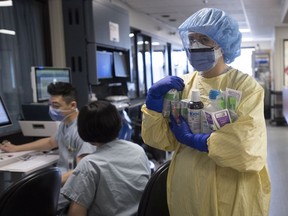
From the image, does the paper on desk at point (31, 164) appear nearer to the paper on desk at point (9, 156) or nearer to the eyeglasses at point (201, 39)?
the paper on desk at point (9, 156)

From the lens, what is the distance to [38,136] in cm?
288

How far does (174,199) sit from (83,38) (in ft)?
8.99

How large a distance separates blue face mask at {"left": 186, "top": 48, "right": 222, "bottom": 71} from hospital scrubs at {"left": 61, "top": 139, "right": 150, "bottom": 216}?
0.60 metres

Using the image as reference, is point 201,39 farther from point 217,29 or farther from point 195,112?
point 195,112

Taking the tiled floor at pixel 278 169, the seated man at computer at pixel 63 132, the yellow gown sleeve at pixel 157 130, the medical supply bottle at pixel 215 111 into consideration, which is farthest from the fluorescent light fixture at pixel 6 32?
the tiled floor at pixel 278 169

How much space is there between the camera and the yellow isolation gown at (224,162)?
1.12 metres

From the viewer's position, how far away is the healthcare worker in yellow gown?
3.70ft

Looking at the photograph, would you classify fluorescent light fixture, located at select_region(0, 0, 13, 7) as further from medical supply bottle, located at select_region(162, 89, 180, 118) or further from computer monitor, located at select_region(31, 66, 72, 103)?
medical supply bottle, located at select_region(162, 89, 180, 118)

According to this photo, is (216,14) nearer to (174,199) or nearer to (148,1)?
(174,199)

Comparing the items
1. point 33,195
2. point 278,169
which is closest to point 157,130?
point 33,195

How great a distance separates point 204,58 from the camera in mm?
1286

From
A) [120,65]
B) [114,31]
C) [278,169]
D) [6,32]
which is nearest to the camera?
[6,32]

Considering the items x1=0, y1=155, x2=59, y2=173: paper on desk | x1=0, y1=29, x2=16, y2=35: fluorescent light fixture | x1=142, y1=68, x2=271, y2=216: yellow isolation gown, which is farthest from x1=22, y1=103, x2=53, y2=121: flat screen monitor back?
x1=142, y1=68, x2=271, y2=216: yellow isolation gown

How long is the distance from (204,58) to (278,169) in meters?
3.73
